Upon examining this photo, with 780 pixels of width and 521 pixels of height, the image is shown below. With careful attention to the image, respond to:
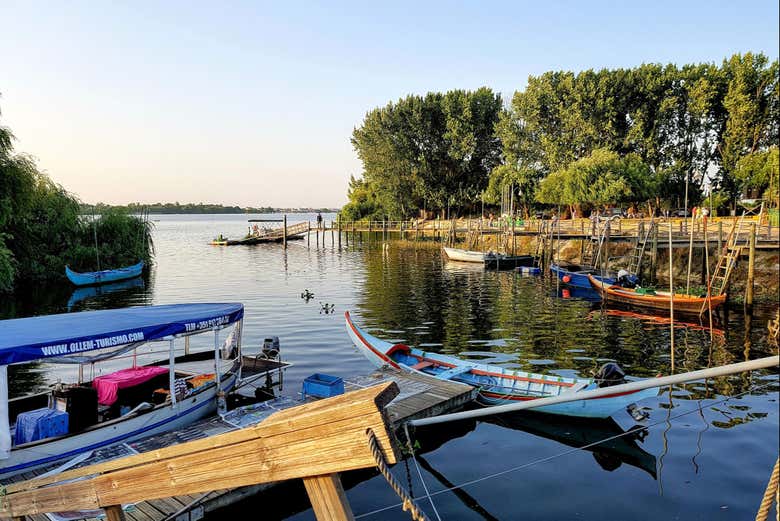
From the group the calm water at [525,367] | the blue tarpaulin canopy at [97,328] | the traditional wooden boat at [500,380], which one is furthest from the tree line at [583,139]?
the blue tarpaulin canopy at [97,328]

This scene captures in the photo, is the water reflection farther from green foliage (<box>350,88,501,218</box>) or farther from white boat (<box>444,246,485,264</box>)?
green foliage (<box>350,88,501,218</box>)

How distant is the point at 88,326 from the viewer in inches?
470

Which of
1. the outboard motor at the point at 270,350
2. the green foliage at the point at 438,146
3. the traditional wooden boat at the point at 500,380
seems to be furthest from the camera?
the green foliage at the point at 438,146

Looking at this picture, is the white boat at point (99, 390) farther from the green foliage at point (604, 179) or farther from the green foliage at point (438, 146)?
the green foliage at point (438, 146)

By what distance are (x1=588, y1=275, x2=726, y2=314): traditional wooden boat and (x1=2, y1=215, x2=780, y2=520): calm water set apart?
1350 mm

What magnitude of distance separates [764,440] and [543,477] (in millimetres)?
6409

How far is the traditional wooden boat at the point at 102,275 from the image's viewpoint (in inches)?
1550

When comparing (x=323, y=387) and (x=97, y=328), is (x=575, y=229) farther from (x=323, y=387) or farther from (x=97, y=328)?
(x=97, y=328)

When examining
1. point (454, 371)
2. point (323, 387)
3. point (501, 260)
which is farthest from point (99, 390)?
point (501, 260)

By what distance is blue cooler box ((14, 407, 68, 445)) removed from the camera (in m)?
10.5

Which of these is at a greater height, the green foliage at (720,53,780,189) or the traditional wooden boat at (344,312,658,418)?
the green foliage at (720,53,780,189)

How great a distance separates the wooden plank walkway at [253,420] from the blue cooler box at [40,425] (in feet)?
2.89

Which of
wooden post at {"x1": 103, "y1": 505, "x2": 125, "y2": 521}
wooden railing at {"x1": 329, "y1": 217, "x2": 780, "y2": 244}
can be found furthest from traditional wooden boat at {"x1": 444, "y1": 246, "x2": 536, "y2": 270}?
wooden post at {"x1": 103, "y1": 505, "x2": 125, "y2": 521}

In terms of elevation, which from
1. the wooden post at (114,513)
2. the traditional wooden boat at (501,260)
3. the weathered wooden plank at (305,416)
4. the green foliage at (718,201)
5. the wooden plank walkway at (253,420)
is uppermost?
the green foliage at (718,201)
